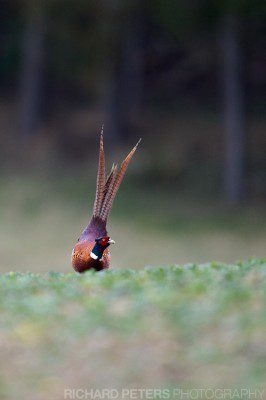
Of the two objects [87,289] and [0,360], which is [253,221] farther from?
[0,360]

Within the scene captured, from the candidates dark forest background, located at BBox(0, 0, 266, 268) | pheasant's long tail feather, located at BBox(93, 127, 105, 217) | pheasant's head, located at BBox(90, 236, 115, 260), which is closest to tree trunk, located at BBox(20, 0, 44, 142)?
dark forest background, located at BBox(0, 0, 266, 268)

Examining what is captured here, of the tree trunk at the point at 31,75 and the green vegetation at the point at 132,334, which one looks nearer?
the green vegetation at the point at 132,334

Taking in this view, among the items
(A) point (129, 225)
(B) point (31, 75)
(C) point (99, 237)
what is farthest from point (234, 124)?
(C) point (99, 237)

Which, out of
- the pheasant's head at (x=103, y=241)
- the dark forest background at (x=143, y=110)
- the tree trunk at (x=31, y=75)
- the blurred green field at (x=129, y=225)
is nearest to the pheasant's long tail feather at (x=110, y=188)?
the pheasant's head at (x=103, y=241)

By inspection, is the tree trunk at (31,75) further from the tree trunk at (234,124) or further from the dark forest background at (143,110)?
the tree trunk at (234,124)

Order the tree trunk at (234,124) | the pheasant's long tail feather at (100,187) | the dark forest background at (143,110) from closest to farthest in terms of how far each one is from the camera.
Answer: the pheasant's long tail feather at (100,187) < the dark forest background at (143,110) < the tree trunk at (234,124)

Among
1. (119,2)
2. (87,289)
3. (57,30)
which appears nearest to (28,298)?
(87,289)
